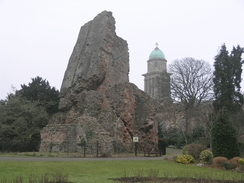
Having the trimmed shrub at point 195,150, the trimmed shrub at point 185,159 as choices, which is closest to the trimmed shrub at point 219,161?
the trimmed shrub at point 185,159

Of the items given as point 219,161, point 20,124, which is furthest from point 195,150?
point 20,124

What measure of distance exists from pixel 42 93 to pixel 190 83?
805 inches

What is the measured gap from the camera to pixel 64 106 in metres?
31.8

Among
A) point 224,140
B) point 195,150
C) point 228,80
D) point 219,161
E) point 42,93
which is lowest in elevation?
point 219,161

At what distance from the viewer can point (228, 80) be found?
133 feet

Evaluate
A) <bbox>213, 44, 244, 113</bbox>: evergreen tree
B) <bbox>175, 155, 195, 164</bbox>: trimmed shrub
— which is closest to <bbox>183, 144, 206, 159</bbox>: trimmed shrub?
<bbox>175, 155, 195, 164</bbox>: trimmed shrub

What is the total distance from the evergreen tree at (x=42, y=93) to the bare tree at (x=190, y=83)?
675 inches

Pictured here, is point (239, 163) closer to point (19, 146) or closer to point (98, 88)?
point (98, 88)

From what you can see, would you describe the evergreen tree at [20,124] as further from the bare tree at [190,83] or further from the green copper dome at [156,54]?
the green copper dome at [156,54]

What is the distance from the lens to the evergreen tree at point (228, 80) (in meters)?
39.7

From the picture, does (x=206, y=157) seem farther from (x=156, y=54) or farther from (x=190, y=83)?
(x=156, y=54)

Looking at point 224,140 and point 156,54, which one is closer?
point 224,140

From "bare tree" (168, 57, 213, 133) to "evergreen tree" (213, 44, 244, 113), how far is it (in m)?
4.73

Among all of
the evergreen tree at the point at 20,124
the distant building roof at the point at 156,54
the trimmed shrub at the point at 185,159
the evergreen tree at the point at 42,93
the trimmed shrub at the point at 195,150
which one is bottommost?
the trimmed shrub at the point at 185,159
